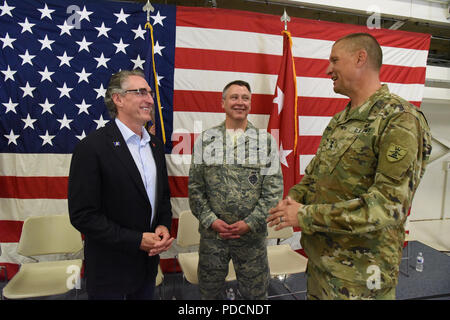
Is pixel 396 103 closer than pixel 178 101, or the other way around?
pixel 396 103

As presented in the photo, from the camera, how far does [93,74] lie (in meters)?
2.47

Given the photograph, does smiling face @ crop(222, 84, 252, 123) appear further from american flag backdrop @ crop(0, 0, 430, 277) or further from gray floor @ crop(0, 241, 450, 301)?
gray floor @ crop(0, 241, 450, 301)

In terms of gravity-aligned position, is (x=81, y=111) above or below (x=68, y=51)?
below

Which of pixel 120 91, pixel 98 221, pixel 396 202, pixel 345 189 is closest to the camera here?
pixel 396 202

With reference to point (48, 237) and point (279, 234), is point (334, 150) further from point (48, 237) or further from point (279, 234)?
point (48, 237)

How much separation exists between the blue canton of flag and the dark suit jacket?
133cm

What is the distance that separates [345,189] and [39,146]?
2563 millimetres

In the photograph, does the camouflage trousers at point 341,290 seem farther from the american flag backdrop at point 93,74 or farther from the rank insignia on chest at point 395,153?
the american flag backdrop at point 93,74

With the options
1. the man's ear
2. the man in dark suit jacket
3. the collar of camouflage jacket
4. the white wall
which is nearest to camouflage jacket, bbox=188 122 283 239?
the man in dark suit jacket

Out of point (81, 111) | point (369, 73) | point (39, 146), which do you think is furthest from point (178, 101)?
point (369, 73)

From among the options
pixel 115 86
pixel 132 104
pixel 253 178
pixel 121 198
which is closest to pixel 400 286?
pixel 253 178

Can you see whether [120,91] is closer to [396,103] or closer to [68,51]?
[396,103]
